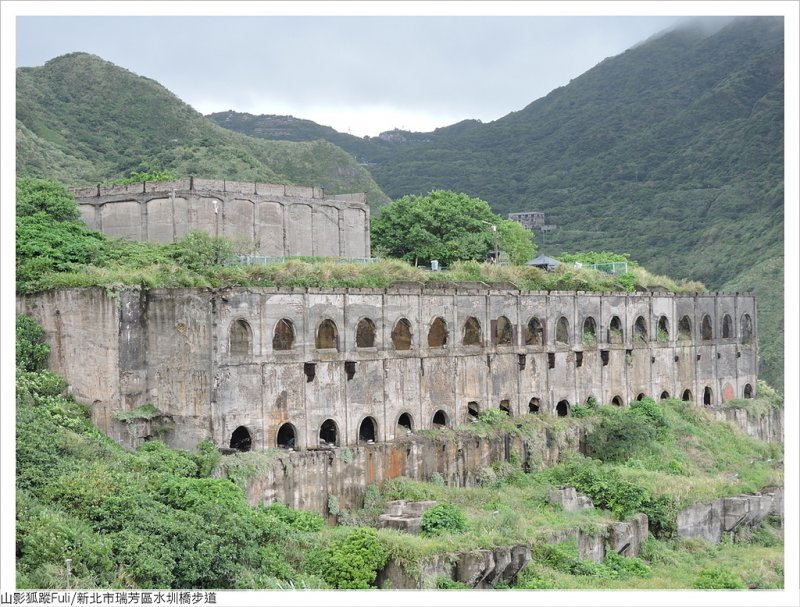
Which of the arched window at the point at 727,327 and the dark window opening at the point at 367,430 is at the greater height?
the arched window at the point at 727,327

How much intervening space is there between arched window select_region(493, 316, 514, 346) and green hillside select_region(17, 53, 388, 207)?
1242 inches

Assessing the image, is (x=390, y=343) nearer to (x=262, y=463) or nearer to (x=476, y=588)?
(x=262, y=463)

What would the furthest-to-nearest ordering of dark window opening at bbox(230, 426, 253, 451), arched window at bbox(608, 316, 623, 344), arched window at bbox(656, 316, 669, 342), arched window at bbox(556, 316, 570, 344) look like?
arched window at bbox(656, 316, 669, 342)
arched window at bbox(608, 316, 623, 344)
arched window at bbox(556, 316, 570, 344)
dark window opening at bbox(230, 426, 253, 451)

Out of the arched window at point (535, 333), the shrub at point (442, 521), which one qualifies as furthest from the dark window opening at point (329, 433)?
the arched window at point (535, 333)

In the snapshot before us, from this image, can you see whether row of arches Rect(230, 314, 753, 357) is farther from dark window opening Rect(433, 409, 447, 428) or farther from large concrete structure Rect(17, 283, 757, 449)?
dark window opening Rect(433, 409, 447, 428)

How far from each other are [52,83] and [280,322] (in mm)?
58185

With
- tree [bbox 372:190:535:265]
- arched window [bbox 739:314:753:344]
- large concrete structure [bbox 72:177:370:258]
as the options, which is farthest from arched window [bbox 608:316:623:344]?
large concrete structure [bbox 72:177:370:258]

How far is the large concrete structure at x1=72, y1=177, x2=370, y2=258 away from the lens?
35969mm

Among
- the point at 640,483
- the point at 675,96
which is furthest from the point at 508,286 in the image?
the point at 675,96

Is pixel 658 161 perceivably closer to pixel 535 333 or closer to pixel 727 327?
pixel 727 327

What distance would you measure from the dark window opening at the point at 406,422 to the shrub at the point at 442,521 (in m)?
5.98

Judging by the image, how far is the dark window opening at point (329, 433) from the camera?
29820 mm

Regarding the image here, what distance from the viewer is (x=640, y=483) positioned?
3091 centimetres

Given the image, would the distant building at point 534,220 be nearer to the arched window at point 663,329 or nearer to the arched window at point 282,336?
the arched window at point 663,329
